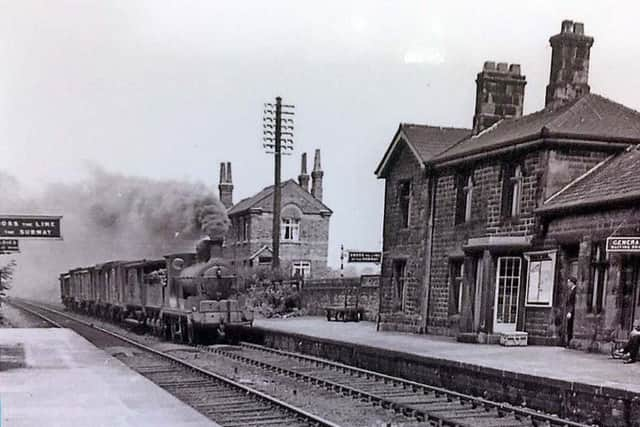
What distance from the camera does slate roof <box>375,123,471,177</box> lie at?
19172 mm

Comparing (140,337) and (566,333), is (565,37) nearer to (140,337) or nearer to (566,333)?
(566,333)

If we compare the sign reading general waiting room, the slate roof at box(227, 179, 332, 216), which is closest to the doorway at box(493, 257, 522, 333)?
the slate roof at box(227, 179, 332, 216)

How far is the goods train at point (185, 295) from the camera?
18.3 metres

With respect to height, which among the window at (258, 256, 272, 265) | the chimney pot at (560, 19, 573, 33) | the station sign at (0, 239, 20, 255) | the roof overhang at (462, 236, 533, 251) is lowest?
the window at (258, 256, 272, 265)

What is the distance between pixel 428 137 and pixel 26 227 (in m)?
12.7

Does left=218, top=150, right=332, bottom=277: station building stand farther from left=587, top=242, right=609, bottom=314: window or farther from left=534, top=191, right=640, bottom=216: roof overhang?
left=587, top=242, right=609, bottom=314: window

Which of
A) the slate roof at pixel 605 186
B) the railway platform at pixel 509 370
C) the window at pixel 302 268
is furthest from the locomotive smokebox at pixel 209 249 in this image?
the window at pixel 302 268

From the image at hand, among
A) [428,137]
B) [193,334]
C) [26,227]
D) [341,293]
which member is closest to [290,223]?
[341,293]

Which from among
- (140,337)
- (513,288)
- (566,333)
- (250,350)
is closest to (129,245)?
(140,337)

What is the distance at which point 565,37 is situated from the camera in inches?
606

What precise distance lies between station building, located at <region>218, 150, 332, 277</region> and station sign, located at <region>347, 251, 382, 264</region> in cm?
336

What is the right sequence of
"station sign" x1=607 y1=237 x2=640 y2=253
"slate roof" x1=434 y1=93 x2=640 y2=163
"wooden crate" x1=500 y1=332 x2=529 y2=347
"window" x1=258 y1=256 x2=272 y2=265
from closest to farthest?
"station sign" x1=607 y1=237 x2=640 y2=253 → "wooden crate" x1=500 y1=332 x2=529 y2=347 → "slate roof" x1=434 y1=93 x2=640 y2=163 → "window" x1=258 y1=256 x2=272 y2=265

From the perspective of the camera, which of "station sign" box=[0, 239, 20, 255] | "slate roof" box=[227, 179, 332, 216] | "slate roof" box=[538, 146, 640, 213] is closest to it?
"station sign" box=[0, 239, 20, 255]

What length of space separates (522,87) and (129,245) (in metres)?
11.7
